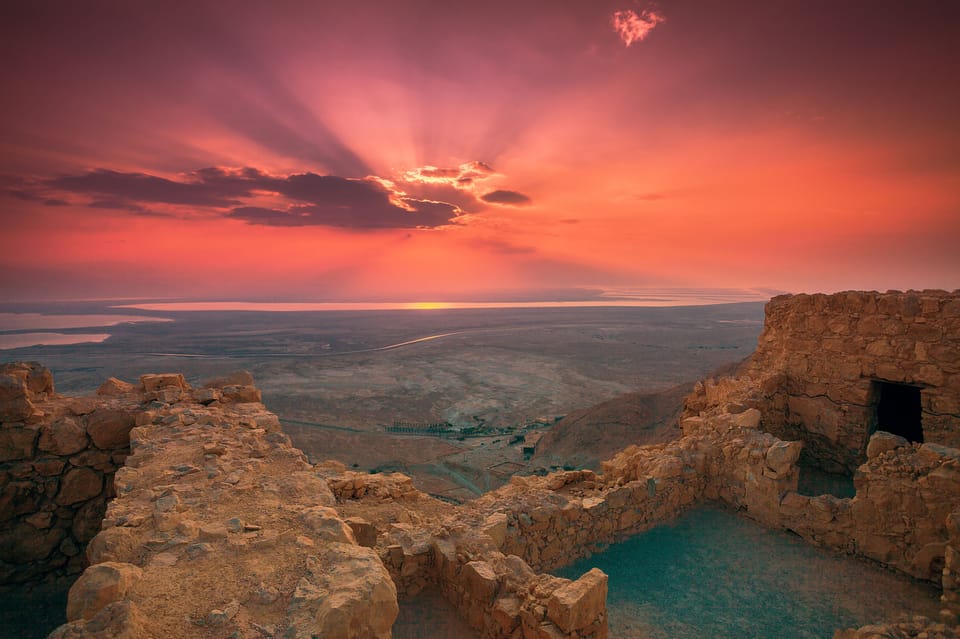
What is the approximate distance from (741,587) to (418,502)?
5.47m

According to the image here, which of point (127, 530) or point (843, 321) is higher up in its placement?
point (843, 321)

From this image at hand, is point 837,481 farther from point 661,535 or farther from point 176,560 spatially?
point 176,560

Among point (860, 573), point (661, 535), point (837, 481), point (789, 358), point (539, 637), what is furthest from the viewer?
point (789, 358)

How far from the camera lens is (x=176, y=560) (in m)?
3.54

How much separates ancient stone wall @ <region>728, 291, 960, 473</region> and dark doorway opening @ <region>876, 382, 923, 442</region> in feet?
6.83

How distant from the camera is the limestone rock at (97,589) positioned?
9.03 feet

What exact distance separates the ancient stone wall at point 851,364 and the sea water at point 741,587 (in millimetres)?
3085

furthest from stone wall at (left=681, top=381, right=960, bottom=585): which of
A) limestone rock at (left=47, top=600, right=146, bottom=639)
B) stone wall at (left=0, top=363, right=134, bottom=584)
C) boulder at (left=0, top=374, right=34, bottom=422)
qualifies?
boulder at (left=0, top=374, right=34, bottom=422)

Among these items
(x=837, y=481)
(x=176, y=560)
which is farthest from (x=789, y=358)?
(x=176, y=560)

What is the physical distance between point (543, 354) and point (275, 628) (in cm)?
5282

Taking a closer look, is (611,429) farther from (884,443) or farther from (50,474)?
(50,474)

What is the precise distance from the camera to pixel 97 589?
2859 mm

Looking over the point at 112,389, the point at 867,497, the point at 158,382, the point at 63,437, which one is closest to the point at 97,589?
the point at 63,437

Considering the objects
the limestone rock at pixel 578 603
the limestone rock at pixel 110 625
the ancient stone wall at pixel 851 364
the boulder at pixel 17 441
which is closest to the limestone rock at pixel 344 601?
the limestone rock at pixel 110 625
